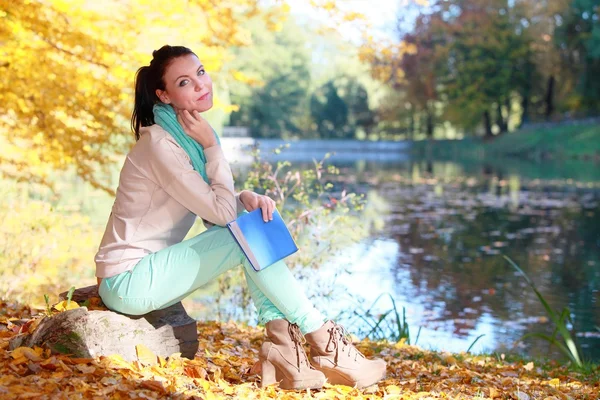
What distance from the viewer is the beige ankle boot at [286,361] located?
2.62m

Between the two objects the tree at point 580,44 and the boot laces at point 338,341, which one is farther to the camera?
the tree at point 580,44

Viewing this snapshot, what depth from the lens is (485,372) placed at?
362 cm

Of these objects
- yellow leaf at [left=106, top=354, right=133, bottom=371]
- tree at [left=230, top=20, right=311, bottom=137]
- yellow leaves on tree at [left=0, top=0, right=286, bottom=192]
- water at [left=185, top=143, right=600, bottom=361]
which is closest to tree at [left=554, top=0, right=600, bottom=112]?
water at [left=185, top=143, right=600, bottom=361]

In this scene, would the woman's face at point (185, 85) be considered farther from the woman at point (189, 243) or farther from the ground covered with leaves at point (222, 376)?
the ground covered with leaves at point (222, 376)

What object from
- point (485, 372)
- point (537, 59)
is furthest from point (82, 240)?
point (537, 59)

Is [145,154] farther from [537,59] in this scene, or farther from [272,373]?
[537,59]

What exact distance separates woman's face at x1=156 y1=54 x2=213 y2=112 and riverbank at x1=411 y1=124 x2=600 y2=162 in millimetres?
29077

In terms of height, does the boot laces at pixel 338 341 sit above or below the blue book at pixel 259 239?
below

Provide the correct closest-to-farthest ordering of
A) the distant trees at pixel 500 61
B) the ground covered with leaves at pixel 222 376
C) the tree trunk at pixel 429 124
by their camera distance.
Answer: the ground covered with leaves at pixel 222 376, the distant trees at pixel 500 61, the tree trunk at pixel 429 124

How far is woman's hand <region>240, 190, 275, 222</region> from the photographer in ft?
8.48

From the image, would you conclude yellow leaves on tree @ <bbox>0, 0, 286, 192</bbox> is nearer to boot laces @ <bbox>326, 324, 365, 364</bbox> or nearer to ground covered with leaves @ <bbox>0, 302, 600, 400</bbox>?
ground covered with leaves @ <bbox>0, 302, 600, 400</bbox>

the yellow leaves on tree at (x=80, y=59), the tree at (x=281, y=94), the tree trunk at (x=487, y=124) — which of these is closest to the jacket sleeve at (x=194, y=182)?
the yellow leaves on tree at (x=80, y=59)

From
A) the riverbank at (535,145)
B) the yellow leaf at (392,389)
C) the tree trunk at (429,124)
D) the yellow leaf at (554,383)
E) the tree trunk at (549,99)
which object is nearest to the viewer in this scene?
the yellow leaf at (392,389)

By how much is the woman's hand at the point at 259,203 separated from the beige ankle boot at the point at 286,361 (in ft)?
1.16
